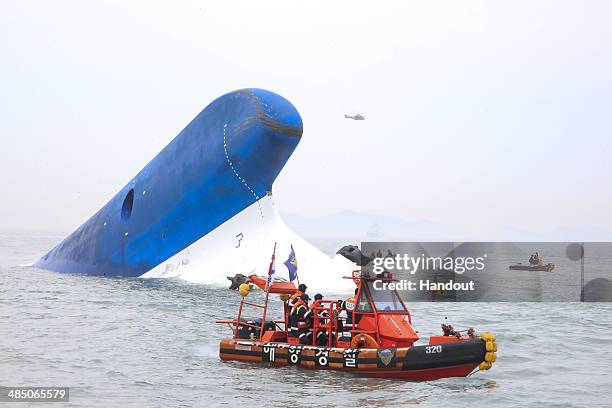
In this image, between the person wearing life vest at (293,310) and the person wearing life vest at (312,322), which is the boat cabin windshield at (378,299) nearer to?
the person wearing life vest at (312,322)

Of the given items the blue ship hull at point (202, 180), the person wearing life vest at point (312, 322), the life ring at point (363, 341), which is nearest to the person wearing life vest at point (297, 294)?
the person wearing life vest at point (312, 322)

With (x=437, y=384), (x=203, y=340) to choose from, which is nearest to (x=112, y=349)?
(x=203, y=340)

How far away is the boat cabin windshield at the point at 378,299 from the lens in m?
19.7

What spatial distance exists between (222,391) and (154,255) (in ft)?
71.1

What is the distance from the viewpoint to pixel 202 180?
120 ft

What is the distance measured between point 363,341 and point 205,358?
482cm

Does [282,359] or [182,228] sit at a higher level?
[182,228]

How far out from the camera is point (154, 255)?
38750mm

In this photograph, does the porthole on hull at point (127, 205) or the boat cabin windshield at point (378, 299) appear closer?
the boat cabin windshield at point (378, 299)

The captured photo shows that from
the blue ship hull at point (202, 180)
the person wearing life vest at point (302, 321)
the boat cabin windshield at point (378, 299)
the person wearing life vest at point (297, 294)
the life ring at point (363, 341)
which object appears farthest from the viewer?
the blue ship hull at point (202, 180)

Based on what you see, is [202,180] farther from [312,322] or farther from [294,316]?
[312,322]

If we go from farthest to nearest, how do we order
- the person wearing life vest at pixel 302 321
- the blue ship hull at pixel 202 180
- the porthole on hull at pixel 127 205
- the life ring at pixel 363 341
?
the porthole on hull at pixel 127 205 → the blue ship hull at pixel 202 180 → the person wearing life vest at pixel 302 321 → the life ring at pixel 363 341

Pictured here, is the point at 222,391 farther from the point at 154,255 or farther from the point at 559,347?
the point at 154,255

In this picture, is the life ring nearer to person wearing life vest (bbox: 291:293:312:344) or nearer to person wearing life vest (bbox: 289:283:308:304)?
person wearing life vest (bbox: 291:293:312:344)
